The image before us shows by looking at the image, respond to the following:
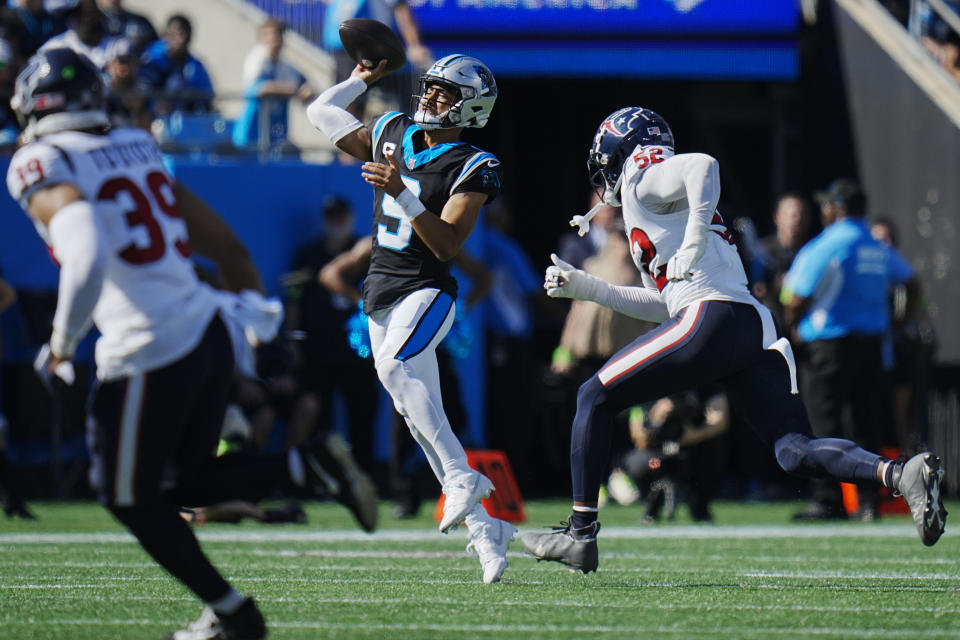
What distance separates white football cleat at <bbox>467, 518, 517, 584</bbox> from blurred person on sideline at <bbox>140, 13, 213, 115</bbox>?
6.80m

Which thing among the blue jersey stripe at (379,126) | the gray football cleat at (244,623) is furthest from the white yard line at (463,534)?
the gray football cleat at (244,623)

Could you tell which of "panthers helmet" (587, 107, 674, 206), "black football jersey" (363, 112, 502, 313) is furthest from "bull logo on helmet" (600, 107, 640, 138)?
"black football jersey" (363, 112, 502, 313)

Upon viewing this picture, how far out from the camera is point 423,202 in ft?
20.3

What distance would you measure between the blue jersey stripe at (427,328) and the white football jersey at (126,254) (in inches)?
63.4

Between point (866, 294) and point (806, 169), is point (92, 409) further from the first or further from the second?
point (806, 169)

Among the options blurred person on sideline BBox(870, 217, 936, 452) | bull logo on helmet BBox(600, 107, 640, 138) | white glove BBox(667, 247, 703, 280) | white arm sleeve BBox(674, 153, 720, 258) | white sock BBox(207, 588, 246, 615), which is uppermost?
bull logo on helmet BBox(600, 107, 640, 138)

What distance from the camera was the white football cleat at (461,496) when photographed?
5832mm

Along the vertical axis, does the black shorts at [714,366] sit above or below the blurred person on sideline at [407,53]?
below

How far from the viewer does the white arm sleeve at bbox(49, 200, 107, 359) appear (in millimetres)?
4129

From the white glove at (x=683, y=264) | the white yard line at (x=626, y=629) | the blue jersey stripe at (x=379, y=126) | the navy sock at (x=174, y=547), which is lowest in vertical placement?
the white yard line at (x=626, y=629)

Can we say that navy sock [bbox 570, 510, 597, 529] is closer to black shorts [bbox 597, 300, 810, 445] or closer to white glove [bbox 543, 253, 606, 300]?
black shorts [bbox 597, 300, 810, 445]

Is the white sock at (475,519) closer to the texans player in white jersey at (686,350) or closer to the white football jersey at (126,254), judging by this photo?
the texans player in white jersey at (686,350)

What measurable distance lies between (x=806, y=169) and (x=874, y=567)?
8.03m

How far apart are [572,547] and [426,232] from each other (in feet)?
4.20
